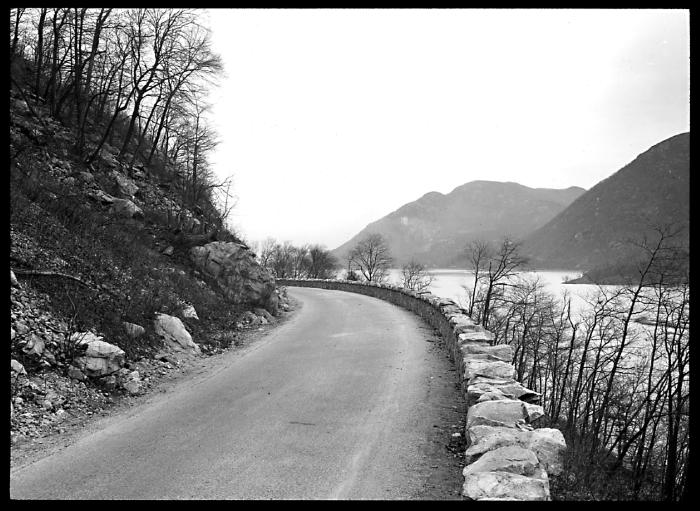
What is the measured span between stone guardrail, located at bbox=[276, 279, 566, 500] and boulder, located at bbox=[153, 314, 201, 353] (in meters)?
5.73

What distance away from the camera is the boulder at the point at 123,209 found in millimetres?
14352

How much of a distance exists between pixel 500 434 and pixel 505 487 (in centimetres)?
108

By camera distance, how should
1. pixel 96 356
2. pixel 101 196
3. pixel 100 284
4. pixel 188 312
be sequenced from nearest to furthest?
pixel 96 356 < pixel 100 284 < pixel 188 312 < pixel 101 196

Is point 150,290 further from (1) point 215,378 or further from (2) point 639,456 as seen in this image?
(2) point 639,456

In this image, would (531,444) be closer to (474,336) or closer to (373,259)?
(474,336)

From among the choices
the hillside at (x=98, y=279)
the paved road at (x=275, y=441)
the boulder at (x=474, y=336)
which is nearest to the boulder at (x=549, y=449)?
the paved road at (x=275, y=441)

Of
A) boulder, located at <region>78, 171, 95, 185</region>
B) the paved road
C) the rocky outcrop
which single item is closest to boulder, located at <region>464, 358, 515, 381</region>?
the paved road

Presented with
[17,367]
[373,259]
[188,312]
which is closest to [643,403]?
[188,312]

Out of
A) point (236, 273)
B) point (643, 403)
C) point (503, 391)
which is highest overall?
point (236, 273)

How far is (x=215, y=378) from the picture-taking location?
7.70 m

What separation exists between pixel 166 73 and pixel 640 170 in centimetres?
13721

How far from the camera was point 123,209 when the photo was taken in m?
14.6

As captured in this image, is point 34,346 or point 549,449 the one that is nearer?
point 549,449

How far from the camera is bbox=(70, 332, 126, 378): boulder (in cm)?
643
